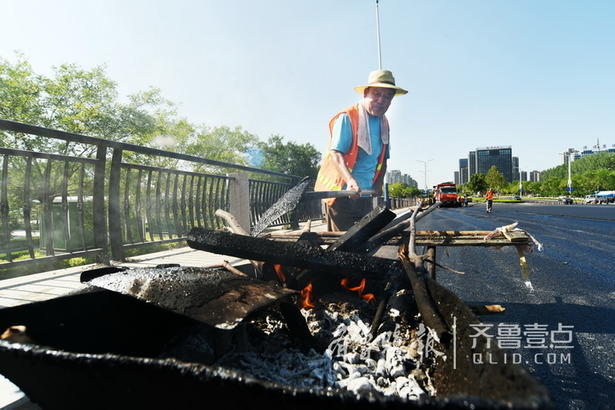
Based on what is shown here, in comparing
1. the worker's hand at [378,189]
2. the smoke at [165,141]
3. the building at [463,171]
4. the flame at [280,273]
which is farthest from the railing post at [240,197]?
the building at [463,171]

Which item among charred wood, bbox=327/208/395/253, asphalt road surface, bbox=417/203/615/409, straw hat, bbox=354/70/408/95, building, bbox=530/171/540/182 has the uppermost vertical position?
building, bbox=530/171/540/182

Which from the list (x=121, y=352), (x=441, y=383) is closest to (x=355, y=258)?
(x=441, y=383)

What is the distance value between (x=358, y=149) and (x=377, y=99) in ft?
2.53

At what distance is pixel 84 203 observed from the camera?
13.5ft

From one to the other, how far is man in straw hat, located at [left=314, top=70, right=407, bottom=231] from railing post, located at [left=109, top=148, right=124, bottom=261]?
2.62 metres

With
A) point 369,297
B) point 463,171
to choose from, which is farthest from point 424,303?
point 463,171

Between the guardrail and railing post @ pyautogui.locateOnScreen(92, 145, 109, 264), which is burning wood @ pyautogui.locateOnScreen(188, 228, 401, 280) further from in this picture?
railing post @ pyautogui.locateOnScreen(92, 145, 109, 264)

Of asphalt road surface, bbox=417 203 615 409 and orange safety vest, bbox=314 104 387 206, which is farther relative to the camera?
orange safety vest, bbox=314 104 387 206

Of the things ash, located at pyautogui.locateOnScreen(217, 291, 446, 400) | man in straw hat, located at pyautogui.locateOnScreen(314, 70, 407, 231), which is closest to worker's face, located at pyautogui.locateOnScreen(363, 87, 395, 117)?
man in straw hat, located at pyautogui.locateOnScreen(314, 70, 407, 231)

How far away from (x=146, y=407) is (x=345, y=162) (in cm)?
395

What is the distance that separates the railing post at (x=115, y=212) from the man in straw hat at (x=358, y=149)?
2.62 meters

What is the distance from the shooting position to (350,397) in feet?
2.04

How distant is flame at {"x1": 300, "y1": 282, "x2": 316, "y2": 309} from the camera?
6.28 ft

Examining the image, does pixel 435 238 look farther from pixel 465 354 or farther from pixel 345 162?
pixel 345 162
